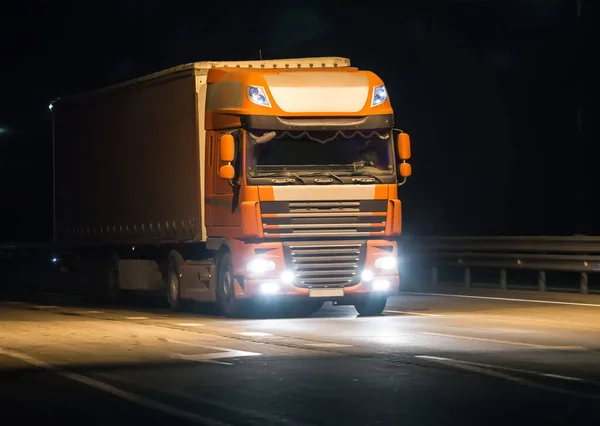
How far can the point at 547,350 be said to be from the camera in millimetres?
16234

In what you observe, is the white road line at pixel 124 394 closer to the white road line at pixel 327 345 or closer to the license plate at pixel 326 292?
the white road line at pixel 327 345

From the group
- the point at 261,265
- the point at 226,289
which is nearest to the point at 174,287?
the point at 226,289

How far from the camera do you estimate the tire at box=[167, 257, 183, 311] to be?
2478 cm

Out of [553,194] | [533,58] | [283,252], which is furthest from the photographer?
[533,58]

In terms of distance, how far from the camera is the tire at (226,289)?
22469 mm

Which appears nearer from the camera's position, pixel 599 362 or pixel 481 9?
pixel 599 362

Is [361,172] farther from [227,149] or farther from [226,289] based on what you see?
[226,289]

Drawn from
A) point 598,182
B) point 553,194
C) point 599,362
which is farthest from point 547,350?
point 598,182

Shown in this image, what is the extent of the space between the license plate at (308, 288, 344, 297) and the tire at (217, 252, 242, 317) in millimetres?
1109

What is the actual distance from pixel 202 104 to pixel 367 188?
2.95 metres

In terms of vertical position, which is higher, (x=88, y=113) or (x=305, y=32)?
(x=305, y=32)

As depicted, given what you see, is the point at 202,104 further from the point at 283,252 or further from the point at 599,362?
the point at 599,362

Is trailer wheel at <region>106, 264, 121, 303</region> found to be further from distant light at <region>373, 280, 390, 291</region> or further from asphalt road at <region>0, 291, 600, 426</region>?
distant light at <region>373, 280, 390, 291</region>

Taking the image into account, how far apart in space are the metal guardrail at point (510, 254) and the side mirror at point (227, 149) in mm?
7385
